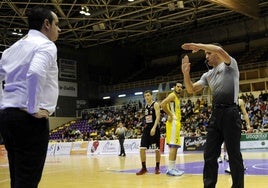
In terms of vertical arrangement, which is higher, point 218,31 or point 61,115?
point 218,31

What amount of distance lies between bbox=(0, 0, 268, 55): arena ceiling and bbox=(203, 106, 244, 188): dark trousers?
19.9 m

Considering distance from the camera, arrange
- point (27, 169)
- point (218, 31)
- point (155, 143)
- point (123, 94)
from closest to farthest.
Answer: point (27, 169)
point (155, 143)
point (218, 31)
point (123, 94)

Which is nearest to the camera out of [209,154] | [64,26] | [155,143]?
[209,154]

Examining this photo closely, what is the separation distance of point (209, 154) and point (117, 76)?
3842 cm

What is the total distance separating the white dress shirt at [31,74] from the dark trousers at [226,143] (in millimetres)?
2334

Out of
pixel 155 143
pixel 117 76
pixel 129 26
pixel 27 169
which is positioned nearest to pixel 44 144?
pixel 27 169

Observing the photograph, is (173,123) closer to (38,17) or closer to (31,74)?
(38,17)

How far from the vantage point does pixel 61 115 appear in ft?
122

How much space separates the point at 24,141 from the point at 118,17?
2642 cm

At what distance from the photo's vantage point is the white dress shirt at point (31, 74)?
2.83 metres

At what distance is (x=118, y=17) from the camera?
28.7 m

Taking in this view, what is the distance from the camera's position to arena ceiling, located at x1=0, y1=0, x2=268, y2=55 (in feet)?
88.3

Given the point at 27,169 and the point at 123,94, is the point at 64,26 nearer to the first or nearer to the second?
the point at 123,94

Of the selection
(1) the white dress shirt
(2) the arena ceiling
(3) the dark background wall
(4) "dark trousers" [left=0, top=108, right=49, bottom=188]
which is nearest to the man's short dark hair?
(1) the white dress shirt
